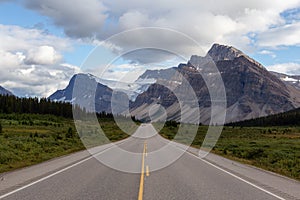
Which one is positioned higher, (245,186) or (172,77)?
(172,77)

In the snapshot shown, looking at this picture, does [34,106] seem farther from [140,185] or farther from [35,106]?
[140,185]

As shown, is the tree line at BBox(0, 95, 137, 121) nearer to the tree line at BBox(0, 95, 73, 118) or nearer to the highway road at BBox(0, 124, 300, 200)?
the tree line at BBox(0, 95, 73, 118)

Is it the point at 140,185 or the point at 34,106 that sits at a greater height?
the point at 34,106

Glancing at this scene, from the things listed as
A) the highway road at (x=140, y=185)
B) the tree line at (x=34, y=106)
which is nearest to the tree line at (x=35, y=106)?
the tree line at (x=34, y=106)

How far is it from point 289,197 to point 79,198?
6664 millimetres

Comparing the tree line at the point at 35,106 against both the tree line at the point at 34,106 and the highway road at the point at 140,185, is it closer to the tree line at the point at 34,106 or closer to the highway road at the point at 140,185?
the tree line at the point at 34,106

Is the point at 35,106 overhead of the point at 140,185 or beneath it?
overhead

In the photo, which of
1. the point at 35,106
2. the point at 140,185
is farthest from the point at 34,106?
the point at 140,185

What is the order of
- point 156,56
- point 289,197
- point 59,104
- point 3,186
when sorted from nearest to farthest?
point 289,197
point 3,186
point 156,56
point 59,104

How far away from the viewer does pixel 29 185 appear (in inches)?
513

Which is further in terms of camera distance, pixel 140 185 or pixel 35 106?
pixel 35 106

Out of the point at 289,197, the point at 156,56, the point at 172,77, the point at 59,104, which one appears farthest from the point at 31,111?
the point at 289,197

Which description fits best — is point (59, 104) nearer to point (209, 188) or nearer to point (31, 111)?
point (31, 111)

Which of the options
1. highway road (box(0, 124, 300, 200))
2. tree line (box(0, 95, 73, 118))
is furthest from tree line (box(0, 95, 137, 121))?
highway road (box(0, 124, 300, 200))
